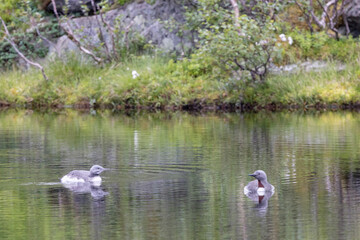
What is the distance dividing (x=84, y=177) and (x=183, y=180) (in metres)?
1.63

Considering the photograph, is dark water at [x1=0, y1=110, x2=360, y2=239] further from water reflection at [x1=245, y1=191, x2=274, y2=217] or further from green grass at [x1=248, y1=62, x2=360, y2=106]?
green grass at [x1=248, y1=62, x2=360, y2=106]

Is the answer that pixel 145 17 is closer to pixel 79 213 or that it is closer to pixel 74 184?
pixel 74 184

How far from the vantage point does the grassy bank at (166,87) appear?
87.3 feet

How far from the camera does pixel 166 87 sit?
28.1 metres

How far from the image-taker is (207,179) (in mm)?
12203

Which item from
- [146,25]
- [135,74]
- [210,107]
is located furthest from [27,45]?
[210,107]

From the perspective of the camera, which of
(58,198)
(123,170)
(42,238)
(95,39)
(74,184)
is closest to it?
(42,238)

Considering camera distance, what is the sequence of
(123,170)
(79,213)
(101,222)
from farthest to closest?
1. (123,170)
2. (79,213)
3. (101,222)

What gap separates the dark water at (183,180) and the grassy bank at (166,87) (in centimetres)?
451

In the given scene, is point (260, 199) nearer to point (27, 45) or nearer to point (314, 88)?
point (314, 88)

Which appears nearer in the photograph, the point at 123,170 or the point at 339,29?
the point at 123,170

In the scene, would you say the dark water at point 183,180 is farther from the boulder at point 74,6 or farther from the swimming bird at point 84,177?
the boulder at point 74,6

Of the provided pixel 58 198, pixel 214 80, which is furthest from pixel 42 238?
pixel 214 80

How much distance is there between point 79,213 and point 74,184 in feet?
7.52
